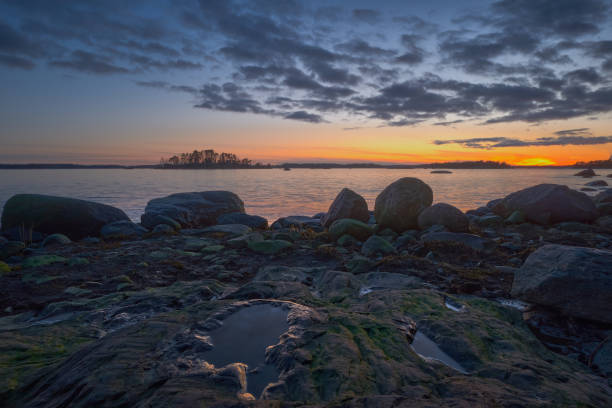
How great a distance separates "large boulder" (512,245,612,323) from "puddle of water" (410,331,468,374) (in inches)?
82.9

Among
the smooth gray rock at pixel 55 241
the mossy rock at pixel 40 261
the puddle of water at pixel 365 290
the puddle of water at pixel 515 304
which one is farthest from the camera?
the smooth gray rock at pixel 55 241

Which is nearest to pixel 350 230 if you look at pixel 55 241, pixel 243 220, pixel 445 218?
pixel 445 218

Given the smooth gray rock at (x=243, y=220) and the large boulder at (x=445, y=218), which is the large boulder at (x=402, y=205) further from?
the smooth gray rock at (x=243, y=220)

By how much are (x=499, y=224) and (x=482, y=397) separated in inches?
501

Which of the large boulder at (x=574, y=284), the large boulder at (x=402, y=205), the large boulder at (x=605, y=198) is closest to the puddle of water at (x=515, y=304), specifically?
the large boulder at (x=574, y=284)

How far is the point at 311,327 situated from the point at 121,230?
11.0m

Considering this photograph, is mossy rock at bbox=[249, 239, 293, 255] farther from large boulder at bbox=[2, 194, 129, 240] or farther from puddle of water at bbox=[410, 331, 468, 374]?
large boulder at bbox=[2, 194, 129, 240]

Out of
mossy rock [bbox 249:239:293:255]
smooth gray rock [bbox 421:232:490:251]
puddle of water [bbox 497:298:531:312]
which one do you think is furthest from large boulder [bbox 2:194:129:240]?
puddle of water [bbox 497:298:531:312]

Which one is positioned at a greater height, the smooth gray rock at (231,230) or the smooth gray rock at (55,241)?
the smooth gray rock at (231,230)

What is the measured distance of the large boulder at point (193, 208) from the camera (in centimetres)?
1270

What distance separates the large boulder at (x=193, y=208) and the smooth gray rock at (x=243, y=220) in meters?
0.68

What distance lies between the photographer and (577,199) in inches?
457

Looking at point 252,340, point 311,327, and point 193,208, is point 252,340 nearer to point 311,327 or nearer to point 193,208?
point 311,327

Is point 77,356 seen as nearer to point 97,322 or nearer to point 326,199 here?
point 97,322
